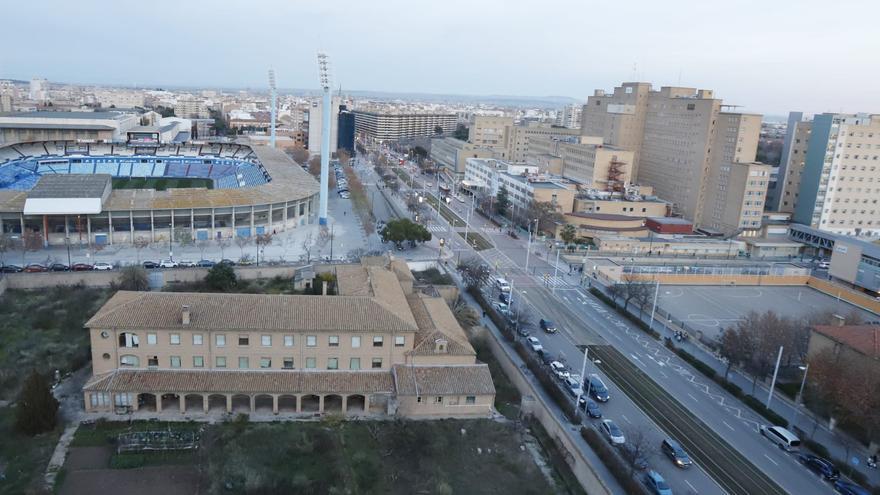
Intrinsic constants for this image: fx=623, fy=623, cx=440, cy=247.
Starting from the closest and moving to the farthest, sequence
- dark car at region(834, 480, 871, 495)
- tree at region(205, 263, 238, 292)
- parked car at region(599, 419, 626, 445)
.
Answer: dark car at region(834, 480, 871, 495) → parked car at region(599, 419, 626, 445) → tree at region(205, 263, 238, 292)

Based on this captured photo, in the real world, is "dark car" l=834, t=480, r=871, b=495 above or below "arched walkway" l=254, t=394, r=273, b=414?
above

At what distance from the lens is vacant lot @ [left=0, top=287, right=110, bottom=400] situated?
2306cm

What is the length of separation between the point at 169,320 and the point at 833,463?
22.4 metres

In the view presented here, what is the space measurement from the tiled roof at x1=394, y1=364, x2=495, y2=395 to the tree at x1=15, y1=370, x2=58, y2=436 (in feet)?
35.2

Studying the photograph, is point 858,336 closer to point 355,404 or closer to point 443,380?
point 443,380

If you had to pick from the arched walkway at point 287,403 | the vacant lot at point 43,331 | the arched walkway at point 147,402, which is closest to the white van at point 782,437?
the arched walkway at point 287,403

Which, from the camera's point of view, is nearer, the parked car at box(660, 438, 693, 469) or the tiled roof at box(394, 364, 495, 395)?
the parked car at box(660, 438, 693, 469)

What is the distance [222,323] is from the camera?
21.3 m

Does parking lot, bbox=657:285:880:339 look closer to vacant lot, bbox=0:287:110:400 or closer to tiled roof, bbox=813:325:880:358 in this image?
tiled roof, bbox=813:325:880:358

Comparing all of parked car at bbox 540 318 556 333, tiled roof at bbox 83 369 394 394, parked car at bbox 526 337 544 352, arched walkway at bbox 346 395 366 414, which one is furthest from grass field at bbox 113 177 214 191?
arched walkway at bbox 346 395 366 414

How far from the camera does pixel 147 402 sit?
69.1 feet

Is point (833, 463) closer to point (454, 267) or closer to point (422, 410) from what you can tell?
point (422, 410)

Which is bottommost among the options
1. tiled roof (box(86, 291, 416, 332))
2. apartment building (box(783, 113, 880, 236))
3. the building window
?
the building window

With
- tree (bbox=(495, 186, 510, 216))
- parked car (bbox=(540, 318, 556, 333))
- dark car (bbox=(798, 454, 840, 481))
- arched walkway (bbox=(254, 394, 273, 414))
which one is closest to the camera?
dark car (bbox=(798, 454, 840, 481))
